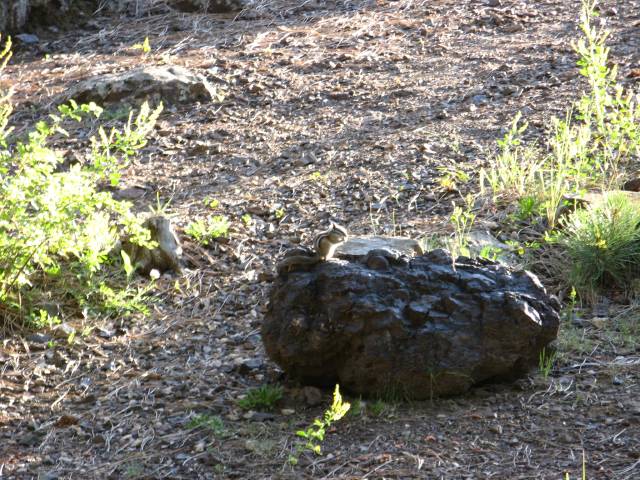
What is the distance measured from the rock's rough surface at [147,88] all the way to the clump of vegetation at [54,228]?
2.56 metres

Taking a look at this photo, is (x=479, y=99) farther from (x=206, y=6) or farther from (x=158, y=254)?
(x=206, y=6)

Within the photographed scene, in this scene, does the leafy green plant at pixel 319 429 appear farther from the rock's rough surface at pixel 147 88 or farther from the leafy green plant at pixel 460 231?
the rock's rough surface at pixel 147 88

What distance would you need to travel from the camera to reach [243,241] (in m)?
5.43

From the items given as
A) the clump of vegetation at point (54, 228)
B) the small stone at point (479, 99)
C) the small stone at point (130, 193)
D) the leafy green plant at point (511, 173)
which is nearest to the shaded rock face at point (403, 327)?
the clump of vegetation at point (54, 228)

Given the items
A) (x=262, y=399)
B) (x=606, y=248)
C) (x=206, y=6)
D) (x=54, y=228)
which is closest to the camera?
(x=262, y=399)

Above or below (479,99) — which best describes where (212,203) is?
below

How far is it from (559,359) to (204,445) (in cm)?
164

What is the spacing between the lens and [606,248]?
4680 mm

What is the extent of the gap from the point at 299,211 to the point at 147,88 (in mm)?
2307

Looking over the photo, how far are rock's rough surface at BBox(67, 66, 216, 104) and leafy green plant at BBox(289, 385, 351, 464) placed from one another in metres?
4.44

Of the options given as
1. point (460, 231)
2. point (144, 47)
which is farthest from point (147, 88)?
point (460, 231)

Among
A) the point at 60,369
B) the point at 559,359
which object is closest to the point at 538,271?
the point at 559,359

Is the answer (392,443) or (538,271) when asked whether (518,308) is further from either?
(538,271)

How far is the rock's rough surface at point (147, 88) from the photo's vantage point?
7.34 meters
